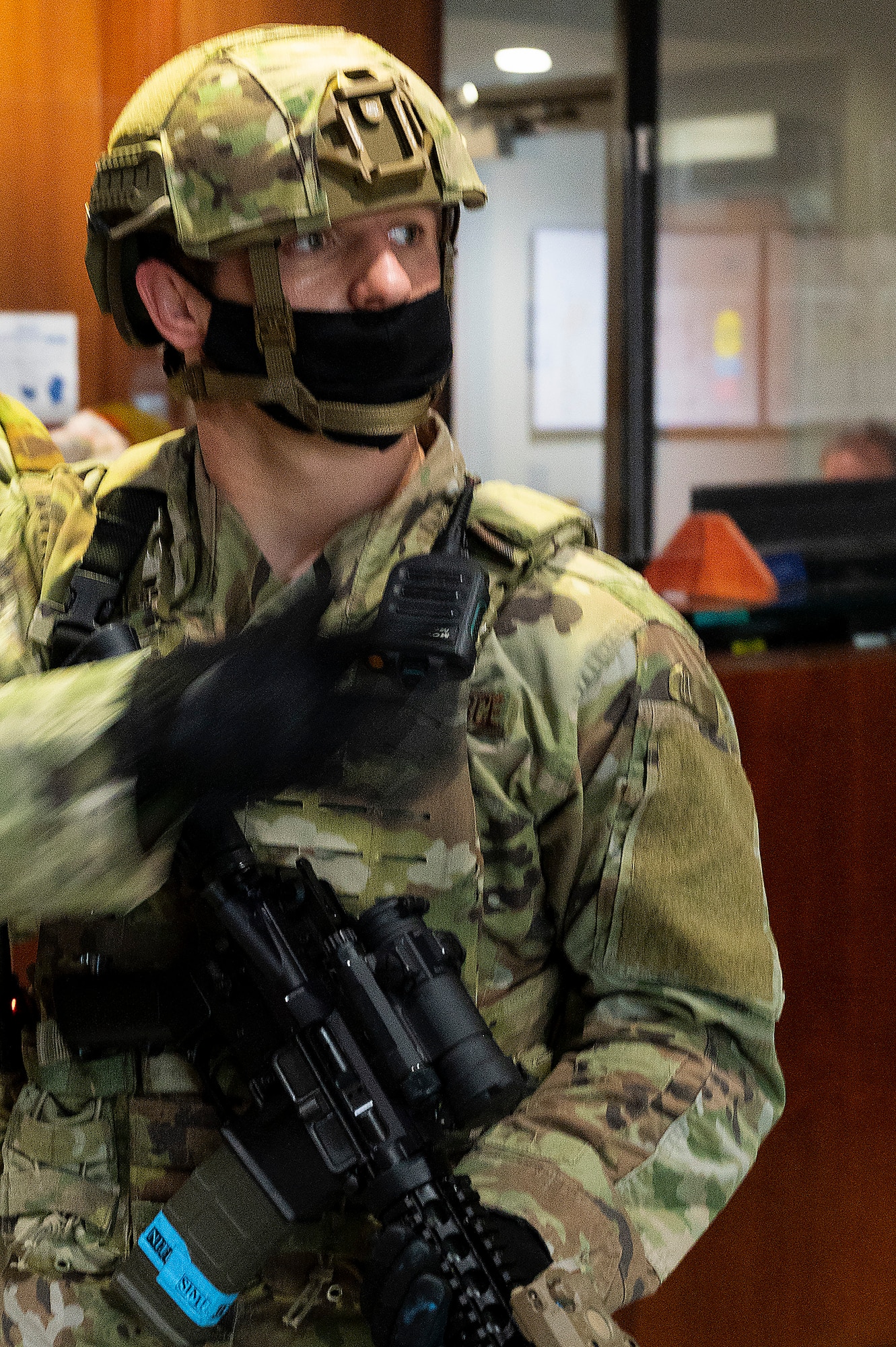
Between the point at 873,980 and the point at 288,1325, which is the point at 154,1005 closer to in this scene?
the point at 288,1325

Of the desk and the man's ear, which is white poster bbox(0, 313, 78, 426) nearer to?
the man's ear

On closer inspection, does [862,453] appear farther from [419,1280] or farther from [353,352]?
[419,1280]

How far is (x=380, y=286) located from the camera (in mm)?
1120

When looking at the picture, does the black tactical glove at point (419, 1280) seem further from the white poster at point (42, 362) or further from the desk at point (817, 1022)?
the white poster at point (42, 362)

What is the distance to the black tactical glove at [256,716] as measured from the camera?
27.5 inches

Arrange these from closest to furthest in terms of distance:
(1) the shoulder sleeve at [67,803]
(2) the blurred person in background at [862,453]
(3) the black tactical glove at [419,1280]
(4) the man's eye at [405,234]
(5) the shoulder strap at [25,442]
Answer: (1) the shoulder sleeve at [67,803], (3) the black tactical glove at [419,1280], (4) the man's eye at [405,234], (5) the shoulder strap at [25,442], (2) the blurred person in background at [862,453]

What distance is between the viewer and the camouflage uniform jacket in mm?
1066

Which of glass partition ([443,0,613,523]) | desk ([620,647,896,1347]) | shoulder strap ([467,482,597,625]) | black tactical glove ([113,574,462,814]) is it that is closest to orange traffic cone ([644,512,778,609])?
desk ([620,647,896,1347])

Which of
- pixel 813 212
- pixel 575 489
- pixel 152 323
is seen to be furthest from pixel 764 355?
pixel 152 323

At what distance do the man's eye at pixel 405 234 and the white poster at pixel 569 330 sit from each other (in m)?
1.51

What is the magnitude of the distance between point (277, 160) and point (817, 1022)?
156cm

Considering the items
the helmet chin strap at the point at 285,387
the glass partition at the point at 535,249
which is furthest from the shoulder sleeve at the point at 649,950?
the glass partition at the point at 535,249

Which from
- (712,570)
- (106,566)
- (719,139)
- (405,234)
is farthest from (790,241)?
(106,566)

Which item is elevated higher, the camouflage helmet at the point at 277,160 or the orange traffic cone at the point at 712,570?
the camouflage helmet at the point at 277,160
